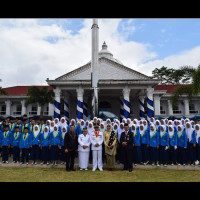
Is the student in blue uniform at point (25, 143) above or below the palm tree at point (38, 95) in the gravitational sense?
below

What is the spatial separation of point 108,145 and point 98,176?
1.39 m

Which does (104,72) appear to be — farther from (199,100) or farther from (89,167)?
(199,100)

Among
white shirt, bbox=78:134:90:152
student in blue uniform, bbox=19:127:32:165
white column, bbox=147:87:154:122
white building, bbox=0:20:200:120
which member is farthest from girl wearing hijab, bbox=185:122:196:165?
white column, bbox=147:87:154:122

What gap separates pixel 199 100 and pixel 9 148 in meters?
27.1

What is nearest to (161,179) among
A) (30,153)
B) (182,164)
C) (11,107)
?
(182,164)

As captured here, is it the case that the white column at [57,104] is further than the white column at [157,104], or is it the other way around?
the white column at [157,104]

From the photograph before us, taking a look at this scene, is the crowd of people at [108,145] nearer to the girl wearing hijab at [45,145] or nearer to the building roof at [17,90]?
the girl wearing hijab at [45,145]

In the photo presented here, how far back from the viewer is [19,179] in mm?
6023

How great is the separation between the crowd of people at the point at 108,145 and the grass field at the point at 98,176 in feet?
2.27

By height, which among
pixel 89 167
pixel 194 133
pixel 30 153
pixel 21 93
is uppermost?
pixel 21 93

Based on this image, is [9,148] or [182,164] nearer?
[182,164]

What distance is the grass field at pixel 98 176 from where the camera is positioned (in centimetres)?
595

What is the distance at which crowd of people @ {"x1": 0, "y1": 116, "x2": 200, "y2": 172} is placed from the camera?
7.51 m

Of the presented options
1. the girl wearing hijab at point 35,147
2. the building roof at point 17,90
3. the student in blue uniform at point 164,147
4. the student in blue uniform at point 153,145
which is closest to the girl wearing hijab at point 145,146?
the student in blue uniform at point 153,145
